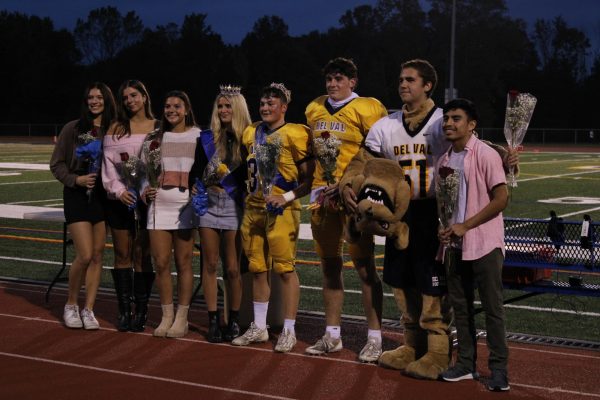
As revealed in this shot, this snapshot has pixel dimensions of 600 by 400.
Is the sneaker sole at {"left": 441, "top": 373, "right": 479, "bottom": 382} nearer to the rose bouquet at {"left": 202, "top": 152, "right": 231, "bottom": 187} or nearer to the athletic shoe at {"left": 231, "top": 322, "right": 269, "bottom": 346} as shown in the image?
the athletic shoe at {"left": 231, "top": 322, "right": 269, "bottom": 346}

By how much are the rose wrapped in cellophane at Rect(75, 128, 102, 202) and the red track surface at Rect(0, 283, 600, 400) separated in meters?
1.25

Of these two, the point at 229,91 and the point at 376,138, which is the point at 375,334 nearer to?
the point at 376,138

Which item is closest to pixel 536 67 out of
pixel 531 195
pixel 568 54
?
pixel 568 54

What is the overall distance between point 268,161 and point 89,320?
82.6 inches

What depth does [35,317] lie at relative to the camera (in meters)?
8.19

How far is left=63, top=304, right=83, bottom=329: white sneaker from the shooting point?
7773 millimetres

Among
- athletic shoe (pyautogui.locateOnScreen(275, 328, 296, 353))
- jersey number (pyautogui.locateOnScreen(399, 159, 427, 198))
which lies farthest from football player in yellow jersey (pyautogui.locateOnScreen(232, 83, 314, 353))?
jersey number (pyautogui.locateOnScreen(399, 159, 427, 198))

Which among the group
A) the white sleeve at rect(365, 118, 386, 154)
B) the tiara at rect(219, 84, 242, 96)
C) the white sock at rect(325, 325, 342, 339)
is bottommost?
the white sock at rect(325, 325, 342, 339)

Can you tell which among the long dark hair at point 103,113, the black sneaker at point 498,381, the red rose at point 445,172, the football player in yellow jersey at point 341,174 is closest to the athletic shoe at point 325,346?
the football player in yellow jersey at point 341,174

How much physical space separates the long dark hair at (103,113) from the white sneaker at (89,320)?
142 cm

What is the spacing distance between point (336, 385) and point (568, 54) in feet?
283

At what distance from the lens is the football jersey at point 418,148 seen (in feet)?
21.0

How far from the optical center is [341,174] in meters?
6.81

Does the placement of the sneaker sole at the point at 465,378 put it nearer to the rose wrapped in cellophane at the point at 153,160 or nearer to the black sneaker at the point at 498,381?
the black sneaker at the point at 498,381
